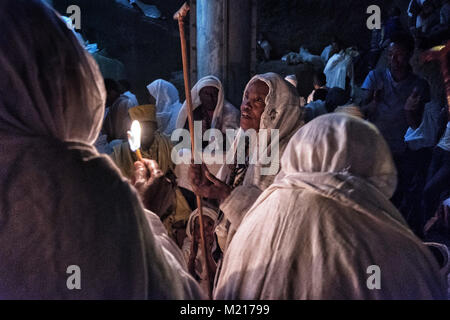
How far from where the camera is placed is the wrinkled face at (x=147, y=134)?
4676 mm

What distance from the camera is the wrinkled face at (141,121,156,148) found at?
4676mm

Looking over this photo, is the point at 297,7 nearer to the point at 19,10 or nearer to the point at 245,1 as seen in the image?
the point at 245,1

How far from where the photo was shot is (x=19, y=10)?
Result: 4.12 feet

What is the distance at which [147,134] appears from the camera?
4.70 metres

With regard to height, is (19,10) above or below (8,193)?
above

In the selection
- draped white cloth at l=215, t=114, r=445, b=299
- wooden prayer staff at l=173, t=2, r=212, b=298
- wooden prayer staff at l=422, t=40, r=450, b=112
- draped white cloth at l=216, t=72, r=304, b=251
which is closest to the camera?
draped white cloth at l=215, t=114, r=445, b=299

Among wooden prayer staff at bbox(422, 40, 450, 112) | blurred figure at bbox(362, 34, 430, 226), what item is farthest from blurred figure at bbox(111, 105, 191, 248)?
wooden prayer staff at bbox(422, 40, 450, 112)

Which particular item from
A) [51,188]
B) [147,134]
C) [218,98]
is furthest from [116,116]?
[51,188]

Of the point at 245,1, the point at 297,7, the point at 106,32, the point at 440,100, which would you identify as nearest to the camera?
the point at 245,1

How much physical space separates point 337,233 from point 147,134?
3269 mm

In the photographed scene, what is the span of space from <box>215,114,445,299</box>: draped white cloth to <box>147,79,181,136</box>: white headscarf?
4608 mm

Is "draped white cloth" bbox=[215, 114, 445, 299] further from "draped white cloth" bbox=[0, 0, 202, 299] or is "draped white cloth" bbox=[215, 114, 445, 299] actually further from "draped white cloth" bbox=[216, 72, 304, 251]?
"draped white cloth" bbox=[216, 72, 304, 251]

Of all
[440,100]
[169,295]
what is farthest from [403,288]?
[440,100]

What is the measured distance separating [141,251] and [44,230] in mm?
281
